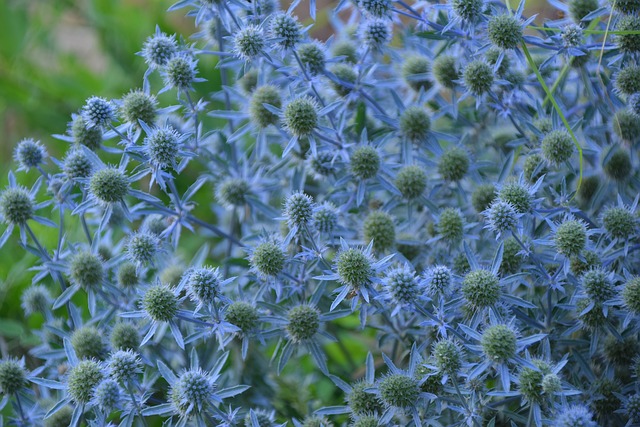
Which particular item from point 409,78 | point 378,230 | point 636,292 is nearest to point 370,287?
point 378,230

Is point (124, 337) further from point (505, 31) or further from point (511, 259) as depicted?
point (505, 31)

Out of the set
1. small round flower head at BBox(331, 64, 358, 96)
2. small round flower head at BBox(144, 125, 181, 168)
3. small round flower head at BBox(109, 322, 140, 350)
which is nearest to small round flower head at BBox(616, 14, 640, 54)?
small round flower head at BBox(331, 64, 358, 96)

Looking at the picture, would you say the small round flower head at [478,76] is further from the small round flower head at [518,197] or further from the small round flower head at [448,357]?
the small round flower head at [448,357]

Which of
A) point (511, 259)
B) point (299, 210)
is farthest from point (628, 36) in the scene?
point (299, 210)

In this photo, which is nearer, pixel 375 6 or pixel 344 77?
pixel 375 6

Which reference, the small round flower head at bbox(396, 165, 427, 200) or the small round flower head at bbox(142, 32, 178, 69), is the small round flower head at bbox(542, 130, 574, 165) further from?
the small round flower head at bbox(142, 32, 178, 69)

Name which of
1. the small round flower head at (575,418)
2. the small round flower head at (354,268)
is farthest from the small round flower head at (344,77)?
the small round flower head at (575,418)
